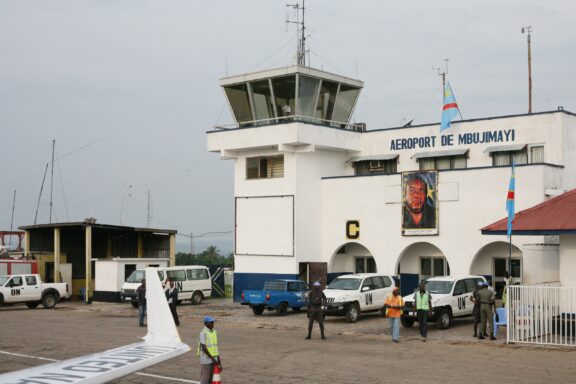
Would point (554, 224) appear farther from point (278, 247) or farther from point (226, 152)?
point (226, 152)

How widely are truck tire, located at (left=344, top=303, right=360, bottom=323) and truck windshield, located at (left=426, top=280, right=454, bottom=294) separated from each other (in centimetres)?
301

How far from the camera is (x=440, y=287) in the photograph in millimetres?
25672

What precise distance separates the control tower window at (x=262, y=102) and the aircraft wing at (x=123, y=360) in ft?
80.9

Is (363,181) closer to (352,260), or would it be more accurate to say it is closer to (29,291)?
(352,260)

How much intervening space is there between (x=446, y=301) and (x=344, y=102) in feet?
48.7

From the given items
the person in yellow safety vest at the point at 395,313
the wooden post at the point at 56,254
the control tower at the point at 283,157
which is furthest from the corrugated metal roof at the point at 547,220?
the wooden post at the point at 56,254

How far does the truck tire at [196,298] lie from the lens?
3753cm

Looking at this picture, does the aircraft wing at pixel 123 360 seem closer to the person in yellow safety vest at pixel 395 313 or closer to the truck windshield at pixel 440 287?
the person in yellow safety vest at pixel 395 313

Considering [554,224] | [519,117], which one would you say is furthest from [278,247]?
[554,224]

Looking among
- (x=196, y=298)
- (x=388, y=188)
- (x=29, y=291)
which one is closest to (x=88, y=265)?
(x=29, y=291)

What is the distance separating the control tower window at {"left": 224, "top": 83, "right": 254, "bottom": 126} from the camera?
36531 mm

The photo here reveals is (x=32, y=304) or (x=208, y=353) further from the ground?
(x=208, y=353)

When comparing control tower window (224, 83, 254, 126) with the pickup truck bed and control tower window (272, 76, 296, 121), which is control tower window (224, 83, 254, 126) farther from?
the pickup truck bed

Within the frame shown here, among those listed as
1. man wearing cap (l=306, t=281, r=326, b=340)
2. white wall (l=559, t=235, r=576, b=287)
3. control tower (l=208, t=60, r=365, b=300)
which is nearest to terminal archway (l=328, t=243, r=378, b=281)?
control tower (l=208, t=60, r=365, b=300)
